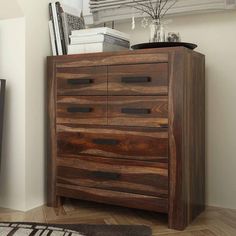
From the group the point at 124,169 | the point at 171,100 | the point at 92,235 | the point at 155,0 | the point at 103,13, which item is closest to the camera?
the point at 92,235

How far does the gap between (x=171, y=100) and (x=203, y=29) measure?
631mm

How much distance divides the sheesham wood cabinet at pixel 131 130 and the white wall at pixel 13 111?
17 centimetres

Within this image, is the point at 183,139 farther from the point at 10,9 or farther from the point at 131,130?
the point at 10,9

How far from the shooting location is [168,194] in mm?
1748

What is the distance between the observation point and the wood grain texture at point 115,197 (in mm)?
1779

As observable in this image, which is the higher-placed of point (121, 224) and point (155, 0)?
point (155, 0)

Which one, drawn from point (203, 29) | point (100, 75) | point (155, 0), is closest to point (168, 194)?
point (100, 75)

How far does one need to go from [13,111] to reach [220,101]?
1167 millimetres

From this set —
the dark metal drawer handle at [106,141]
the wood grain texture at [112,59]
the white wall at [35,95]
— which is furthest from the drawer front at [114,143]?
the wood grain texture at [112,59]

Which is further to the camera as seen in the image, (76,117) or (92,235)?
(76,117)

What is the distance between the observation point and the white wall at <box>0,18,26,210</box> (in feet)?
6.51

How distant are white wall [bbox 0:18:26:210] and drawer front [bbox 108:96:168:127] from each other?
1.69ft

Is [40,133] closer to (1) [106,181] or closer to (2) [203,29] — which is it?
(1) [106,181]

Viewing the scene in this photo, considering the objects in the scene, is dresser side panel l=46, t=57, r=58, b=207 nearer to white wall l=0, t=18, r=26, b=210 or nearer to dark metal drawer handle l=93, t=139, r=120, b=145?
white wall l=0, t=18, r=26, b=210
